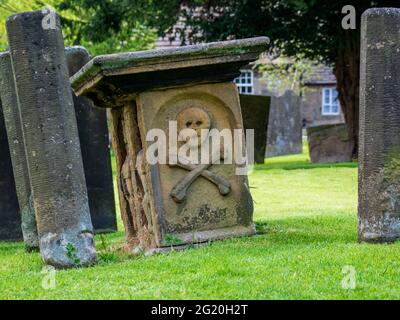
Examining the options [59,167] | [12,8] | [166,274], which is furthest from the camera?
[12,8]

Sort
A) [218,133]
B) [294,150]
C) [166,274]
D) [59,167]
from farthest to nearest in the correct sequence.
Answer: [294,150] < [218,133] < [59,167] < [166,274]

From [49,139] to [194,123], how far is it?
1.86 metres

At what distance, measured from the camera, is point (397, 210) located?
795 cm

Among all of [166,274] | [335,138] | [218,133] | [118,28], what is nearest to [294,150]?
[335,138]

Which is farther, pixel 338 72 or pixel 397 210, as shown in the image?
pixel 338 72

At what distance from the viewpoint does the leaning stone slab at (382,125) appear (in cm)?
790

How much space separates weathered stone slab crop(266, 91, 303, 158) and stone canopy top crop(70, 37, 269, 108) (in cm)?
2216

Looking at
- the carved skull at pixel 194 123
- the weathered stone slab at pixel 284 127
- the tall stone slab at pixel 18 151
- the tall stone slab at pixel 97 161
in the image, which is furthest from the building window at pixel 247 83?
the carved skull at pixel 194 123

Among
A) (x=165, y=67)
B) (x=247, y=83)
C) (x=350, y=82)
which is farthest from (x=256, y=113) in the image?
(x=247, y=83)

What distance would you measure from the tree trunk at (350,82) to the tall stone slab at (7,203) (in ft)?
44.3

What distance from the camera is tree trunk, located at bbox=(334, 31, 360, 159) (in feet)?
77.7

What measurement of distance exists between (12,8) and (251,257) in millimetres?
15838
